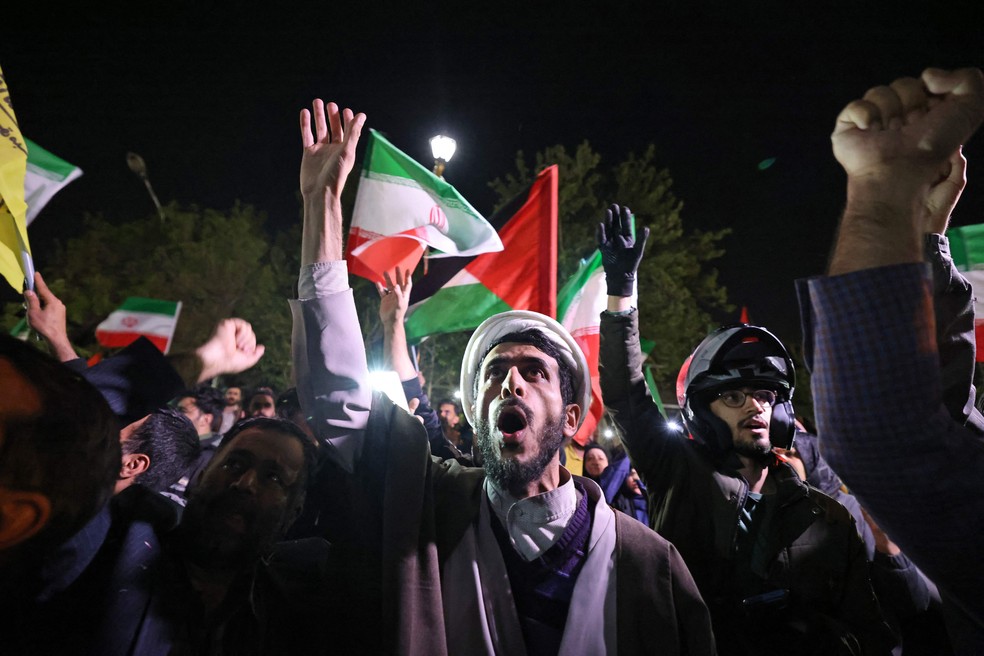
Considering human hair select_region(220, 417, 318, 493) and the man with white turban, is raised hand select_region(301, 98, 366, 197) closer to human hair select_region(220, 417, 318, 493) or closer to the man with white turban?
the man with white turban

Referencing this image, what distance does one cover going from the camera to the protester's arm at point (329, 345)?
185 cm

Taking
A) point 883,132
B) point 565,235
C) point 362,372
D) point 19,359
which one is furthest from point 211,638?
point 565,235

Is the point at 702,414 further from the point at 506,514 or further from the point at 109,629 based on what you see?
the point at 109,629

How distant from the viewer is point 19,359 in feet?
3.25

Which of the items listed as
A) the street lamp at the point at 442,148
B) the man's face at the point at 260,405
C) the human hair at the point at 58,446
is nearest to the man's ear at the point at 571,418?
the human hair at the point at 58,446

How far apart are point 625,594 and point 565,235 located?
19098 millimetres

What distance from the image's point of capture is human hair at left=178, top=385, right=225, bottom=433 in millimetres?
5613

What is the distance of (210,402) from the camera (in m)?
5.86

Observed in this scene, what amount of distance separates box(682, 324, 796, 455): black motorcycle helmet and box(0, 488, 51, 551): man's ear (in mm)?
2496

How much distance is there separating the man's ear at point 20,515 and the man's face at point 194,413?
4.89 metres

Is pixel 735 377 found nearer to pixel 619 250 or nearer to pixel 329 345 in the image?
pixel 619 250

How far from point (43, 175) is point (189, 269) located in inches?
916

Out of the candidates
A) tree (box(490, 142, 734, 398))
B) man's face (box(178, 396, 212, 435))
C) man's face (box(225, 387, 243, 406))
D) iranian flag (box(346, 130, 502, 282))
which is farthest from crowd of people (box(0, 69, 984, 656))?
tree (box(490, 142, 734, 398))

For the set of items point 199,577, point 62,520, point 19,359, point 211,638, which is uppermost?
point 19,359
